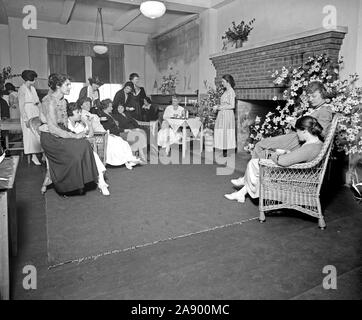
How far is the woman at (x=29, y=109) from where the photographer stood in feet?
17.6

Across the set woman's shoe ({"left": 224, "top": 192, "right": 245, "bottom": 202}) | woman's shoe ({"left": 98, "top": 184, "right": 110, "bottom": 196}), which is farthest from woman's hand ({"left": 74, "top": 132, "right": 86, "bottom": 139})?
woman's shoe ({"left": 224, "top": 192, "right": 245, "bottom": 202})

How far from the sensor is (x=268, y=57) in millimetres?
5375

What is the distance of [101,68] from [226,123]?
6003 millimetres

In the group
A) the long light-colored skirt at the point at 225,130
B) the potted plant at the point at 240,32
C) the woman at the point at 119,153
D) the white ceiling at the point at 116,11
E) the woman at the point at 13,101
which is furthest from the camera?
the woman at the point at 13,101

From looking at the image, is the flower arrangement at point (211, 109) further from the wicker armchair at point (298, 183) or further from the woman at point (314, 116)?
the wicker armchair at point (298, 183)

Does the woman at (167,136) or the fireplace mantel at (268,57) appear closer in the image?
the fireplace mantel at (268,57)

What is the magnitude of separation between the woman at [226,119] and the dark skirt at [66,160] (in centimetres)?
289

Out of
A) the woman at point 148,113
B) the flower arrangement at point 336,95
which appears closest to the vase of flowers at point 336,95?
the flower arrangement at point 336,95

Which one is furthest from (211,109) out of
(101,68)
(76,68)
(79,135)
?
(76,68)

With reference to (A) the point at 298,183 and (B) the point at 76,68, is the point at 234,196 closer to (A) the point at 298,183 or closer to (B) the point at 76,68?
(A) the point at 298,183

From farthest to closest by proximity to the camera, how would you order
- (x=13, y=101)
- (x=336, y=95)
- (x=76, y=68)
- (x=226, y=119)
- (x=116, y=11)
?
(x=76, y=68)
(x=116, y=11)
(x=13, y=101)
(x=226, y=119)
(x=336, y=95)

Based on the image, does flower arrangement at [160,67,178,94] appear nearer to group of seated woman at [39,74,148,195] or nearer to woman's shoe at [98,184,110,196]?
group of seated woman at [39,74,148,195]
